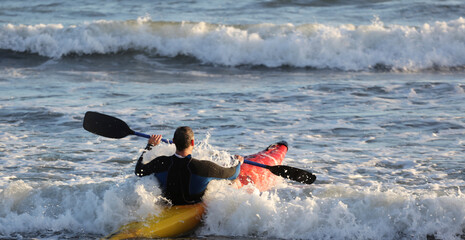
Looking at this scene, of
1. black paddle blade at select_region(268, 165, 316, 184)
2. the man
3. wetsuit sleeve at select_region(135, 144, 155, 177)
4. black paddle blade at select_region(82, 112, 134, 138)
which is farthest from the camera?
black paddle blade at select_region(82, 112, 134, 138)

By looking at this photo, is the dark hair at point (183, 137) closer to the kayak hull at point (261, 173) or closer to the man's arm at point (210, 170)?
the man's arm at point (210, 170)

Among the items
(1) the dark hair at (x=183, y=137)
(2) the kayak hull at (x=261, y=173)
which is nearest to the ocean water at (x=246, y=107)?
(2) the kayak hull at (x=261, y=173)

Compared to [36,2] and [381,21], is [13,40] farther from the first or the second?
[381,21]

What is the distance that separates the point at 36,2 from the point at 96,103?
1223cm

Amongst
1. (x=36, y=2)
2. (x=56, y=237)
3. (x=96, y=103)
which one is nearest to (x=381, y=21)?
(x=96, y=103)

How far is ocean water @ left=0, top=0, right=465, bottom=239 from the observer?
18.8 ft

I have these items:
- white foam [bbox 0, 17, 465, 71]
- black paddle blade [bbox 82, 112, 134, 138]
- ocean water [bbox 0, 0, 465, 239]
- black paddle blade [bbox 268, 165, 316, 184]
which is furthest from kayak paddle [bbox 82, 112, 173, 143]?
white foam [bbox 0, 17, 465, 71]

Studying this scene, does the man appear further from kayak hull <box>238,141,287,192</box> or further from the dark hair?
kayak hull <box>238,141,287,192</box>

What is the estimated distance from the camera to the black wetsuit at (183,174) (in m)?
5.55

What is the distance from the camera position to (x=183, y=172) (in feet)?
18.2

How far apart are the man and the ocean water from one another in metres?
0.14

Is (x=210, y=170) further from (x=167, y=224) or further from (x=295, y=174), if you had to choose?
(x=295, y=174)

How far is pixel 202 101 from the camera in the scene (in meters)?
11.0

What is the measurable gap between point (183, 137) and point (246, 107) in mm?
5086
